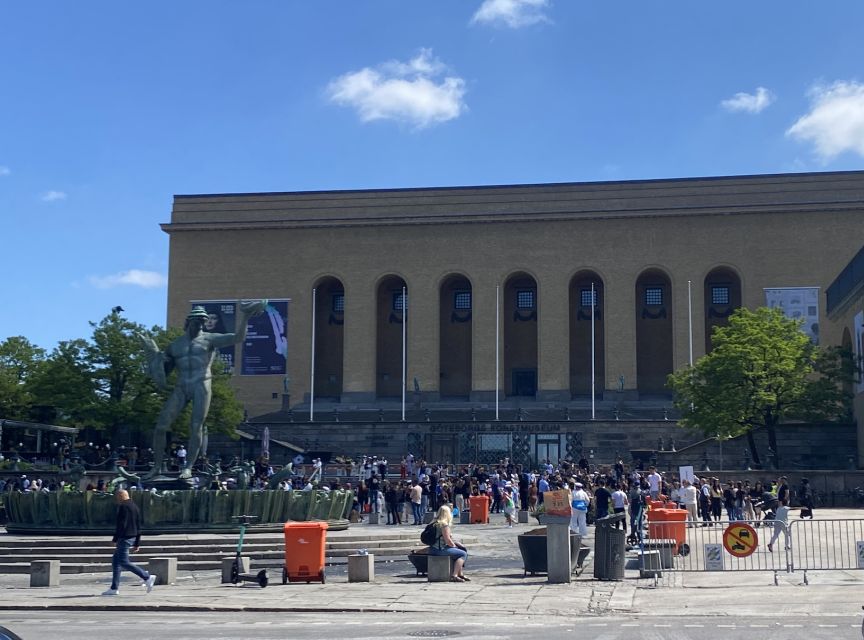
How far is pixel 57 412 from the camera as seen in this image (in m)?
58.3

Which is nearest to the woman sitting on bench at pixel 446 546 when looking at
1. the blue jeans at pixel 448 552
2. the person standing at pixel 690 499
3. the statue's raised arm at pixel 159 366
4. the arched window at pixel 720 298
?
the blue jeans at pixel 448 552

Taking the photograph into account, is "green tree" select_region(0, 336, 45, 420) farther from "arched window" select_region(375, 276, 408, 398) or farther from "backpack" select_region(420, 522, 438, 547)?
"backpack" select_region(420, 522, 438, 547)

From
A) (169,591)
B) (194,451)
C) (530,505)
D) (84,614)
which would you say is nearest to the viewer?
(84,614)

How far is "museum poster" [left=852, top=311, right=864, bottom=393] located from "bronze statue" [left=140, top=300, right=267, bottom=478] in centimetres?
3205

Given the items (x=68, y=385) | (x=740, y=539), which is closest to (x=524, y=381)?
(x=68, y=385)

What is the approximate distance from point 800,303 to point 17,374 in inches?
1655

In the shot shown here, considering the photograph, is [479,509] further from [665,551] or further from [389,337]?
[389,337]

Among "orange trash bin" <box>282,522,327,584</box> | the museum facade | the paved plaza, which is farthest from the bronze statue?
the museum facade

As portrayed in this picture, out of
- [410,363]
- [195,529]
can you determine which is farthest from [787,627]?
[410,363]

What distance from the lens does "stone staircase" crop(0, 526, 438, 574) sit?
2148 centimetres

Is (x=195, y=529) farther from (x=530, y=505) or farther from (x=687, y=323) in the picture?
(x=687, y=323)

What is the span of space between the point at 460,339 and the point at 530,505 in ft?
110

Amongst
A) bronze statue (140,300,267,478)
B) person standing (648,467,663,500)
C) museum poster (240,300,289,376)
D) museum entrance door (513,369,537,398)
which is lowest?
person standing (648,467,663,500)

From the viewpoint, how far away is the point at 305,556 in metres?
18.3
